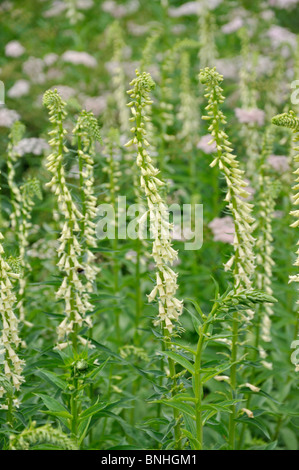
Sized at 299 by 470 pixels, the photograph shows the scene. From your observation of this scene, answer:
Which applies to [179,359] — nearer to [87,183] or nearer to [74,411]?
[74,411]

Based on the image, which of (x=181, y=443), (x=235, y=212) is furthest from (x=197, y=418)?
(x=235, y=212)

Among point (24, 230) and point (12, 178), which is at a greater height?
point (12, 178)

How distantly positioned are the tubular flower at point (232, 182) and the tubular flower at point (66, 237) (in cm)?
100

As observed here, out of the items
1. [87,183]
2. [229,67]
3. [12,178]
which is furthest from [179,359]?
[229,67]

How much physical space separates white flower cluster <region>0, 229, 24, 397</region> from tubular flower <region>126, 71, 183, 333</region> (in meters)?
0.91

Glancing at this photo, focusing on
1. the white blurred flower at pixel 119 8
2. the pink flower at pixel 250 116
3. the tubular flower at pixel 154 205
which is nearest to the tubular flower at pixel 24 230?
the tubular flower at pixel 154 205

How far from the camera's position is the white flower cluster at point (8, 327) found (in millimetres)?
3611

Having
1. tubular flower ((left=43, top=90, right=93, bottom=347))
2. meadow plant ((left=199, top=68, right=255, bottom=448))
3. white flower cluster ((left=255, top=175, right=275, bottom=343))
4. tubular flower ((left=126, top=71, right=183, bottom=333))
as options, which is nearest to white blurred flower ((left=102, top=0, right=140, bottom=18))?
white flower cluster ((left=255, top=175, right=275, bottom=343))

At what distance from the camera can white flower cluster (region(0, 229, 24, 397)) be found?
3.61 m

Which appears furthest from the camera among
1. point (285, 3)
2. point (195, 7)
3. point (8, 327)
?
point (285, 3)

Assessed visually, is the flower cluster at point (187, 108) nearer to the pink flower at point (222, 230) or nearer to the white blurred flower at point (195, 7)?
the pink flower at point (222, 230)

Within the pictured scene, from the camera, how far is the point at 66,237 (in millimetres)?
3994

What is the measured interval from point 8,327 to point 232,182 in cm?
179

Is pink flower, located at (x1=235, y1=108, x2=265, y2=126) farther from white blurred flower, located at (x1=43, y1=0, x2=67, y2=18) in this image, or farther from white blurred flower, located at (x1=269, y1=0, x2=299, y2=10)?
white blurred flower, located at (x1=43, y1=0, x2=67, y2=18)
